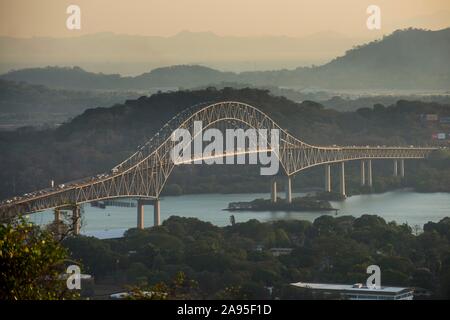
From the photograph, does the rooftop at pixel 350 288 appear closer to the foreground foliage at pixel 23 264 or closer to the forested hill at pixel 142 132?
the foreground foliage at pixel 23 264

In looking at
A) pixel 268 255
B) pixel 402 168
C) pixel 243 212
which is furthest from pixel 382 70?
pixel 268 255

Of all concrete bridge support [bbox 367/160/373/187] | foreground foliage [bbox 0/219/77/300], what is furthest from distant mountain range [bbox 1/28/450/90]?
foreground foliage [bbox 0/219/77/300]

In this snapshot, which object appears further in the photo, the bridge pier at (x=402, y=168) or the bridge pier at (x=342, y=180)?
the bridge pier at (x=402, y=168)

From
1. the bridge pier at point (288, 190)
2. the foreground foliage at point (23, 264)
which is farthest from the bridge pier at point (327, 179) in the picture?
the foreground foliage at point (23, 264)

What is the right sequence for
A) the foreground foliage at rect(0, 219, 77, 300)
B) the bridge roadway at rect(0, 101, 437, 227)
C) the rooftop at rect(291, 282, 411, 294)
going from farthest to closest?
the bridge roadway at rect(0, 101, 437, 227)
the rooftop at rect(291, 282, 411, 294)
the foreground foliage at rect(0, 219, 77, 300)

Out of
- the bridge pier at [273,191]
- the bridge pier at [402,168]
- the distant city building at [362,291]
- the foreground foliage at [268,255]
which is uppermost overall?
the bridge pier at [402,168]

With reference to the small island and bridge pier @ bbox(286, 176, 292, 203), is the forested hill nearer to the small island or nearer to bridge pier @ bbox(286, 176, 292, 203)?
bridge pier @ bbox(286, 176, 292, 203)

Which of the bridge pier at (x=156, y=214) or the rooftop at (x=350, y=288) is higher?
the bridge pier at (x=156, y=214)
